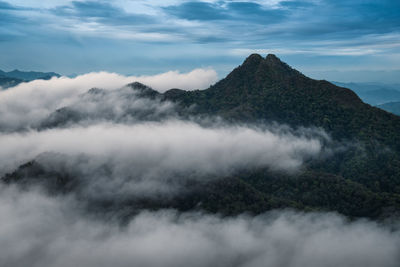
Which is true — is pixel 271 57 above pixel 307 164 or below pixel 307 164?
above

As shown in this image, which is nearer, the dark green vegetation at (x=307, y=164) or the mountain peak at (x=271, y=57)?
the dark green vegetation at (x=307, y=164)

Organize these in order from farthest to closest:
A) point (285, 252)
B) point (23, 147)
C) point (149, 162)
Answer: point (23, 147) < point (149, 162) < point (285, 252)

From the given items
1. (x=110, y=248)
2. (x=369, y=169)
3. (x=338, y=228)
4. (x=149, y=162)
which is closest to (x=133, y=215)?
(x=110, y=248)

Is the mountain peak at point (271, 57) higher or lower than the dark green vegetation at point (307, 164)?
higher

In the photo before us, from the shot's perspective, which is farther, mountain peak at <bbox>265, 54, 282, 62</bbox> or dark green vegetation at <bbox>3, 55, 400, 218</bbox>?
mountain peak at <bbox>265, 54, 282, 62</bbox>

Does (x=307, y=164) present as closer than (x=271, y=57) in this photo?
Yes

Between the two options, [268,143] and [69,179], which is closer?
[69,179]

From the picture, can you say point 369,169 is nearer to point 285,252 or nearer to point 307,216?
point 307,216

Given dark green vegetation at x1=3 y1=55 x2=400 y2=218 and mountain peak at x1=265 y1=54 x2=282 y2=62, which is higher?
mountain peak at x1=265 y1=54 x2=282 y2=62
